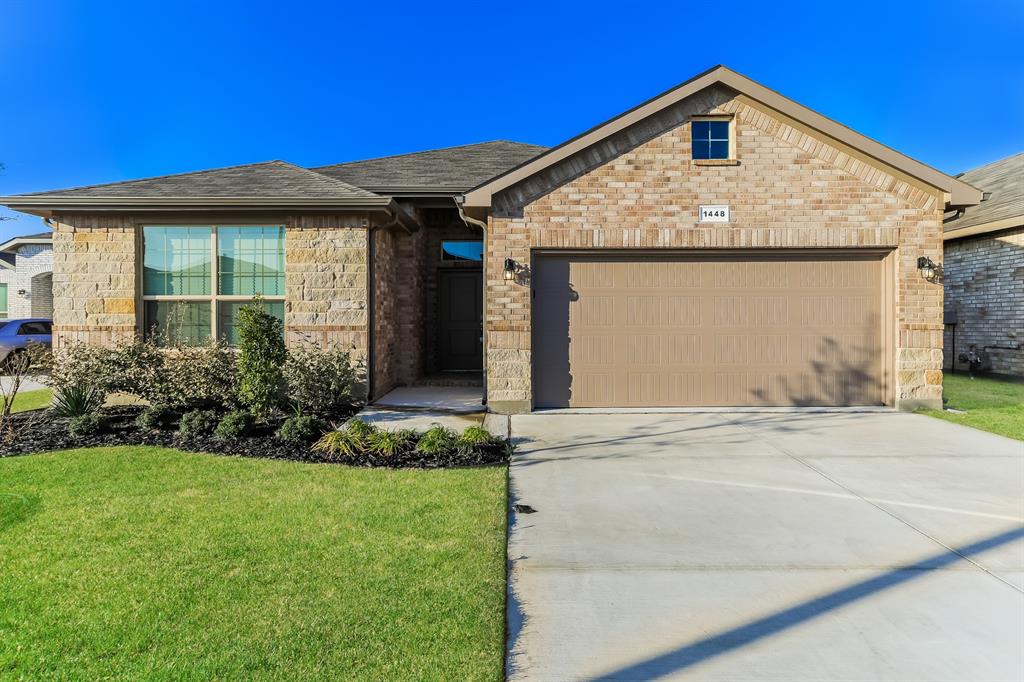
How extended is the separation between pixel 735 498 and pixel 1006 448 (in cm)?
412

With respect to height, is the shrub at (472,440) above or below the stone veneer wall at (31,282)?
below

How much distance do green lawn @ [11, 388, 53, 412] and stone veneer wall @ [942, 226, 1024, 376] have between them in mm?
19022

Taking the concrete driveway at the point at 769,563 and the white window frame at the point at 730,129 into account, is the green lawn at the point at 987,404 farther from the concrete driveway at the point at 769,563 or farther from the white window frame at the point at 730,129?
the white window frame at the point at 730,129

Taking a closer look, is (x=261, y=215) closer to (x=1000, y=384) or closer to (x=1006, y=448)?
(x=1006, y=448)

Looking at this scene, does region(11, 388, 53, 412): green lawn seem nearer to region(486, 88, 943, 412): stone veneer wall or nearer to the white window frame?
region(486, 88, 943, 412): stone veneer wall

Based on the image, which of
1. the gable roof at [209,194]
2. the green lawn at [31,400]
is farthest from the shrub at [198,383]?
the green lawn at [31,400]

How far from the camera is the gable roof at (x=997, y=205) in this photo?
12.4 meters

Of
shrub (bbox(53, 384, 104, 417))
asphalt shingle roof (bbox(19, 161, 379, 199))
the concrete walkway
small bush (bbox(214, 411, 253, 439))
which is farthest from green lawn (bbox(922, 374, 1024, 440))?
shrub (bbox(53, 384, 104, 417))

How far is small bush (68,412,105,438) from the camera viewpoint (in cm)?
714

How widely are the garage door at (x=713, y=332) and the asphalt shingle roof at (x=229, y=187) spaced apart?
395 cm

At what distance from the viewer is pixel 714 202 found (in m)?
8.89

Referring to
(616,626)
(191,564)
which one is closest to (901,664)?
(616,626)

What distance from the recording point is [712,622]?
297 centimetres

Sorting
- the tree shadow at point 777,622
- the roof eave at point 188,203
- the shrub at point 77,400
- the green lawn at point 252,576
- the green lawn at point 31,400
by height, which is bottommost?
the tree shadow at point 777,622
